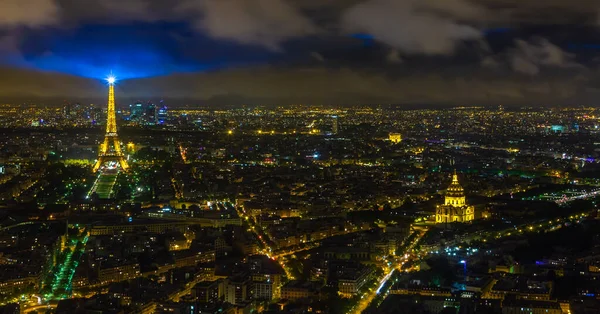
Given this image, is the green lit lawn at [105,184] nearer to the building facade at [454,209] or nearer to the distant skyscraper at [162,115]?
the building facade at [454,209]

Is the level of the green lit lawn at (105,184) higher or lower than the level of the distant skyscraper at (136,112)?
lower

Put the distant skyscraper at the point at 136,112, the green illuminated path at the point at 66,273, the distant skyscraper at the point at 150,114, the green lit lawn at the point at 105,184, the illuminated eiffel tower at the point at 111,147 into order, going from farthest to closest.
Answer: the distant skyscraper at the point at 150,114 → the distant skyscraper at the point at 136,112 → the illuminated eiffel tower at the point at 111,147 → the green lit lawn at the point at 105,184 → the green illuminated path at the point at 66,273

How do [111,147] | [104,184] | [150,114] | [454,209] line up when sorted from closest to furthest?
1. [454,209]
2. [104,184]
3. [111,147]
4. [150,114]

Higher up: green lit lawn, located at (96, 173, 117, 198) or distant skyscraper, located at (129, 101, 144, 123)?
distant skyscraper, located at (129, 101, 144, 123)

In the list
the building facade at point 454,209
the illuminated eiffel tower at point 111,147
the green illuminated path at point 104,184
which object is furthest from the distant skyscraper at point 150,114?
the building facade at point 454,209

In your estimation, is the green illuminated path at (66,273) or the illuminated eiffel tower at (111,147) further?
the illuminated eiffel tower at (111,147)

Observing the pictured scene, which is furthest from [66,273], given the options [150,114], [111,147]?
[150,114]

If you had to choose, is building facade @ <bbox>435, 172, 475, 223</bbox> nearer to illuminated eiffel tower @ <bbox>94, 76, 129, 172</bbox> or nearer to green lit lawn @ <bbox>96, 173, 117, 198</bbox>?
green lit lawn @ <bbox>96, 173, 117, 198</bbox>

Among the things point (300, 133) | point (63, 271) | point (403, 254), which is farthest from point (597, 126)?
point (63, 271)

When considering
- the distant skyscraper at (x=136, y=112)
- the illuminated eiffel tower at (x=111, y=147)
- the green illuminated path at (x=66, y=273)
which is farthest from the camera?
the distant skyscraper at (x=136, y=112)

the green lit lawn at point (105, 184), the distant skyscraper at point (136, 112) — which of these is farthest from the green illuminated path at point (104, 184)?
the distant skyscraper at point (136, 112)

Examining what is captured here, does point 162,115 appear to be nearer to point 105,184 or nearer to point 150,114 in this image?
point 150,114

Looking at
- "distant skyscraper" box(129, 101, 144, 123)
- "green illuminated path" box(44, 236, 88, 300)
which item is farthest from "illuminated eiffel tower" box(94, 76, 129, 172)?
"distant skyscraper" box(129, 101, 144, 123)
